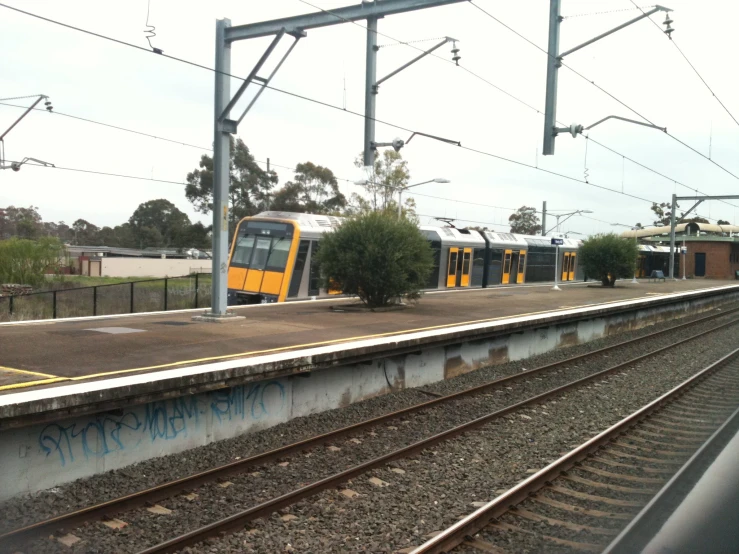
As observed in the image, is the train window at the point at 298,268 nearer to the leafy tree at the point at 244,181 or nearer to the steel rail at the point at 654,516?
the steel rail at the point at 654,516

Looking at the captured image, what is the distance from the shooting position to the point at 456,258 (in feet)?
95.1

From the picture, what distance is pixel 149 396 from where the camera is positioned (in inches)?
293

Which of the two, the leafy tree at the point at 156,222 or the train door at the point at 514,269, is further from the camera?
the leafy tree at the point at 156,222

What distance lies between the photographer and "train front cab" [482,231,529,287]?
104 ft

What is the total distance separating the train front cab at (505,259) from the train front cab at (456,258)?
760mm

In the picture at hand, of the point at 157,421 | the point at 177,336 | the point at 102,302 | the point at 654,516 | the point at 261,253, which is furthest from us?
the point at 102,302

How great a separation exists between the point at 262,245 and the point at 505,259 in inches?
637

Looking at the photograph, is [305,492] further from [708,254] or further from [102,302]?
[708,254]

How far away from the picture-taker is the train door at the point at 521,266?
3459 centimetres

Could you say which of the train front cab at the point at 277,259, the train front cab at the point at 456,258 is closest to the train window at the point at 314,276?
the train front cab at the point at 277,259

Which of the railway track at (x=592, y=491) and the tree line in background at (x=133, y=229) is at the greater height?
the tree line in background at (x=133, y=229)

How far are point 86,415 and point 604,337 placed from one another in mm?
18158

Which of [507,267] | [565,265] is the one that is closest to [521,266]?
[507,267]

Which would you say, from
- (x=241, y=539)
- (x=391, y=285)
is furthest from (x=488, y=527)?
(x=391, y=285)
